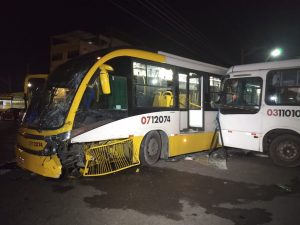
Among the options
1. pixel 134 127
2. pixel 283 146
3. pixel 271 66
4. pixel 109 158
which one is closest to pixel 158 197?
pixel 109 158

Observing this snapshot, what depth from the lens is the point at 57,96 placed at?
6.33 metres

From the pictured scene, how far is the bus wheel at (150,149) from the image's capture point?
7.61 meters

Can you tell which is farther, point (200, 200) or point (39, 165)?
point (39, 165)

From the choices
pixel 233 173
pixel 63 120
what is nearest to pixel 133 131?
pixel 63 120

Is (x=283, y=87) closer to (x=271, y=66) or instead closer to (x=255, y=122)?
(x=271, y=66)

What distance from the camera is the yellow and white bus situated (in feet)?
19.4

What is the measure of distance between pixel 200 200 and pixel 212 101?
5.46 m

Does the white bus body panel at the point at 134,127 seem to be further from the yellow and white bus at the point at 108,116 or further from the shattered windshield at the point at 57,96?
the shattered windshield at the point at 57,96

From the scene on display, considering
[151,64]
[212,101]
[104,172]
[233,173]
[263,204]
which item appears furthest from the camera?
[212,101]

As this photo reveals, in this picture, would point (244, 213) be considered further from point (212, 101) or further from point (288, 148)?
point (212, 101)

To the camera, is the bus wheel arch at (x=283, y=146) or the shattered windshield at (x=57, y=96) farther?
the bus wheel arch at (x=283, y=146)

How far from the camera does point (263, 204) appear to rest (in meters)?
5.04

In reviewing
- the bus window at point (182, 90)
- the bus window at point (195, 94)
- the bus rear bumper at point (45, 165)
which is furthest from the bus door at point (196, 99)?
the bus rear bumper at point (45, 165)

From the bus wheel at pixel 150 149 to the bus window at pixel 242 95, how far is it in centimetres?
Result: 272
